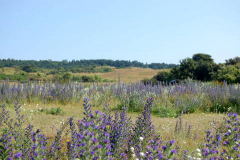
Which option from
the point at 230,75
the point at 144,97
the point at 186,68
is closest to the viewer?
the point at 144,97

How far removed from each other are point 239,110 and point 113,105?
479cm

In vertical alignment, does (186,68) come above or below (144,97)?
above

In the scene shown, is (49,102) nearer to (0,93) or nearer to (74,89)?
(74,89)

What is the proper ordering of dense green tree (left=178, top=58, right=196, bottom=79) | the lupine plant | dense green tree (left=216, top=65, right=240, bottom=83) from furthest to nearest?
dense green tree (left=178, top=58, right=196, bottom=79)
dense green tree (left=216, top=65, right=240, bottom=83)
the lupine plant

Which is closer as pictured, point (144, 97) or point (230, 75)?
point (144, 97)

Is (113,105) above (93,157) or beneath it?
beneath

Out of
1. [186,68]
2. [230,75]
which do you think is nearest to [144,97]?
[230,75]

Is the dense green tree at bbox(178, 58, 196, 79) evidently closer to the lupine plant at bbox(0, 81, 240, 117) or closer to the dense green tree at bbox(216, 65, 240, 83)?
the dense green tree at bbox(216, 65, 240, 83)

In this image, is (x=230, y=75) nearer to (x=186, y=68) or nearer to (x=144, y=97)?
(x=186, y=68)

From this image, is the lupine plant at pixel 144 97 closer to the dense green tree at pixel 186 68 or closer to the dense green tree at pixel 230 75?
the dense green tree at pixel 230 75

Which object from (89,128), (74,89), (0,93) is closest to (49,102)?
(74,89)

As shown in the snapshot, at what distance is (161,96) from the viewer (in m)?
10.7

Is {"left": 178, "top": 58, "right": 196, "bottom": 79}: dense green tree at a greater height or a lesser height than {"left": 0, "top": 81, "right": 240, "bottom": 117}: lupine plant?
greater

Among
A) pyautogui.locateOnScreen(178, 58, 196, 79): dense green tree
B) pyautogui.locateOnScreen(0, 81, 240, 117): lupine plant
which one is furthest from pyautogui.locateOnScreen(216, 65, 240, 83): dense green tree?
pyautogui.locateOnScreen(0, 81, 240, 117): lupine plant
